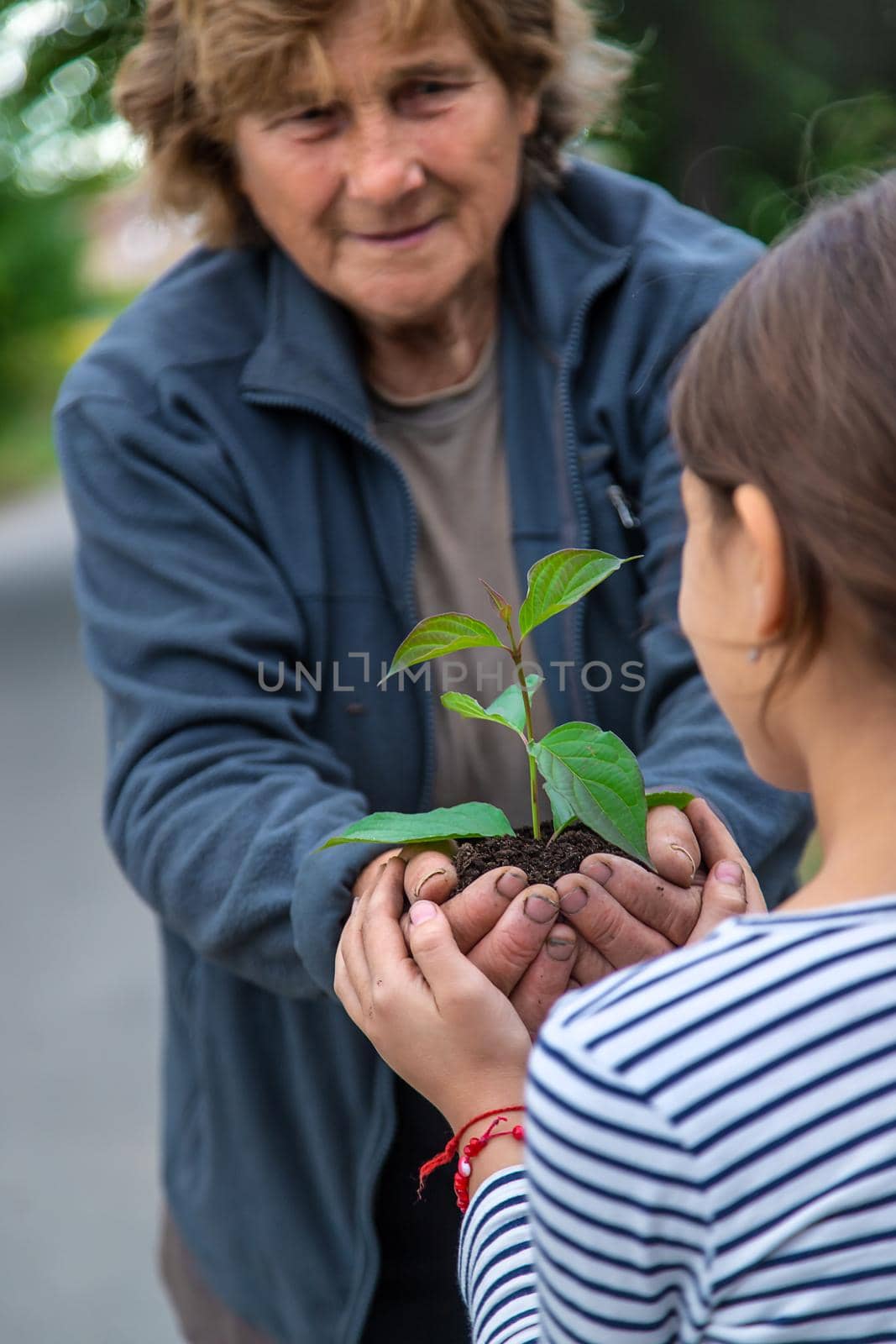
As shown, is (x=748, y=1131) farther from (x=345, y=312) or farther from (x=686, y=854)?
(x=345, y=312)

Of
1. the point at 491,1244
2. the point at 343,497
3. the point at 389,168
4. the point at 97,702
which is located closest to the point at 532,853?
the point at 491,1244

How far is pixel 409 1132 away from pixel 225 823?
44 cm

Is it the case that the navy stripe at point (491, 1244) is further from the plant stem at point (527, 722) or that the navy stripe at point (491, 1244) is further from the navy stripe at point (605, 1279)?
the plant stem at point (527, 722)

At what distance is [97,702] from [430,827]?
18.6 ft

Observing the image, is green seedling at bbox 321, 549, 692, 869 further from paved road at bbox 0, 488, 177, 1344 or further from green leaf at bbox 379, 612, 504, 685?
paved road at bbox 0, 488, 177, 1344

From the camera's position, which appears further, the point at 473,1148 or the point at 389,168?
the point at 389,168

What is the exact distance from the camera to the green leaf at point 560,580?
3.80 feet

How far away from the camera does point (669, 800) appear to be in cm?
126

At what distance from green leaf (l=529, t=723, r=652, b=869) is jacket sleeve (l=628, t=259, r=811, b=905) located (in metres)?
0.20

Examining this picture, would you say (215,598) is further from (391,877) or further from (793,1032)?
(793,1032)

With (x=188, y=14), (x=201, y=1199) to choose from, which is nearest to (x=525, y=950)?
(x=201, y=1199)

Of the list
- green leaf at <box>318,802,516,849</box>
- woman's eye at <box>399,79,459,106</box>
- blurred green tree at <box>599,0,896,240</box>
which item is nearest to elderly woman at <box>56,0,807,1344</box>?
woman's eye at <box>399,79,459,106</box>

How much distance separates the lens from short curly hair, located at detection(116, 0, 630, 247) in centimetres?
150

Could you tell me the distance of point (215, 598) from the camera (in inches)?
61.2
